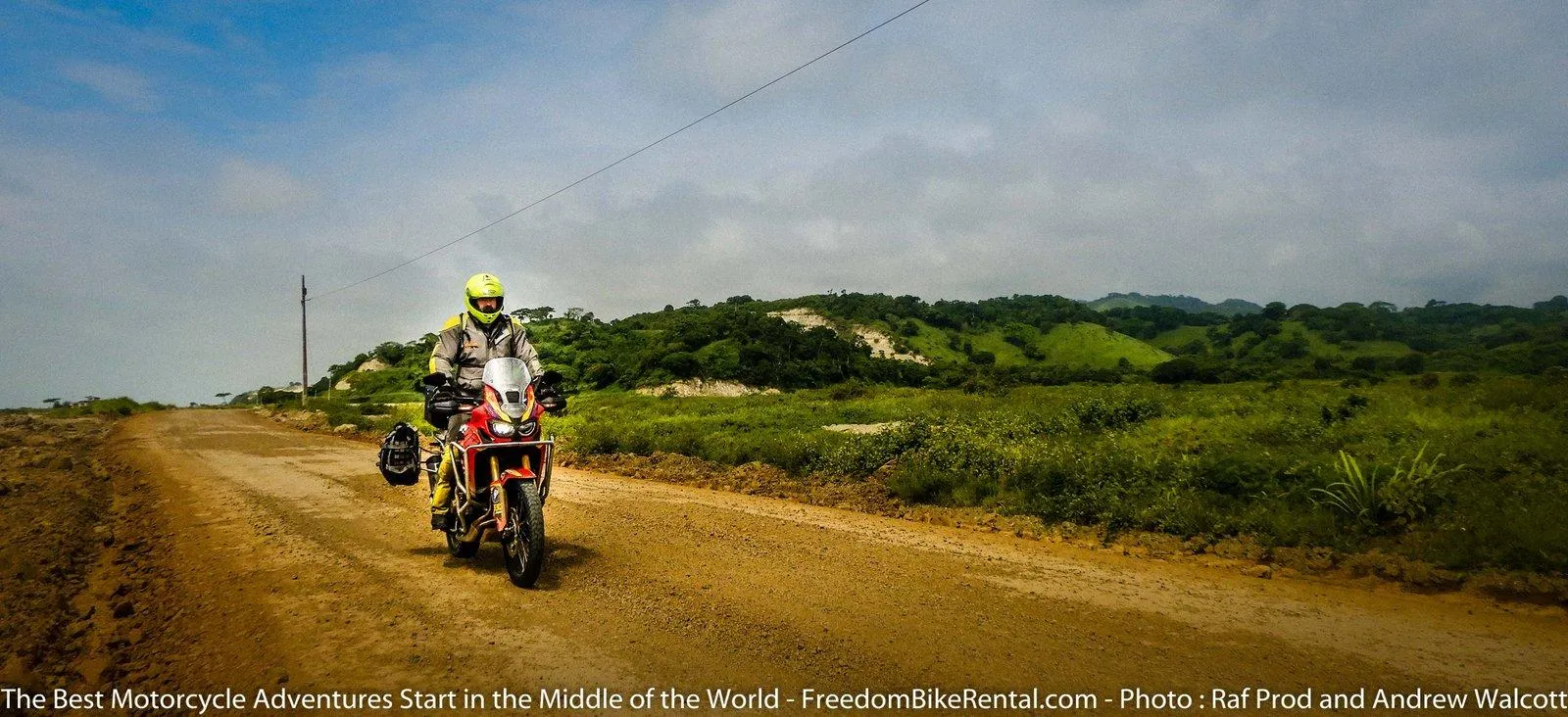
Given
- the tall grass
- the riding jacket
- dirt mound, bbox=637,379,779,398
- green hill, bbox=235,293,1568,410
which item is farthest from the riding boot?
dirt mound, bbox=637,379,779,398

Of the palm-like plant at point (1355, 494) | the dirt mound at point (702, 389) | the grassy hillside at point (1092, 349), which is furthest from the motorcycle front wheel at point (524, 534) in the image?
the grassy hillside at point (1092, 349)

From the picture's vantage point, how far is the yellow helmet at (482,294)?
625cm

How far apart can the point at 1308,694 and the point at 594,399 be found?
149ft

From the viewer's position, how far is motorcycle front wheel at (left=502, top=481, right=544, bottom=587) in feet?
17.4

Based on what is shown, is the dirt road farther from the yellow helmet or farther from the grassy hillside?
the grassy hillside

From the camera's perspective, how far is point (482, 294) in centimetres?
624

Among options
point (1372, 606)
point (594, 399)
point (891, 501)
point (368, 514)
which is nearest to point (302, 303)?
point (594, 399)

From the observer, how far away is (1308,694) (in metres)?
3.66

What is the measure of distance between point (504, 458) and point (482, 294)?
1534 millimetres

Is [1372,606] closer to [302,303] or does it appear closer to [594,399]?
[594,399]

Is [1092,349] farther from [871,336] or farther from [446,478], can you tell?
[446,478]

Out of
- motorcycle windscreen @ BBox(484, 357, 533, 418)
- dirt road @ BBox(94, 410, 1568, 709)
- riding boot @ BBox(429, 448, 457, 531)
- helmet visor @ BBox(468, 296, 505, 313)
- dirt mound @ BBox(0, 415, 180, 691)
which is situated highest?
helmet visor @ BBox(468, 296, 505, 313)

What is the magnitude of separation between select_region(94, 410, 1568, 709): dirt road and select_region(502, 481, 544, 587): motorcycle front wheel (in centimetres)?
22

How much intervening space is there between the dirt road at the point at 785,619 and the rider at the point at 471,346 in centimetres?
124
